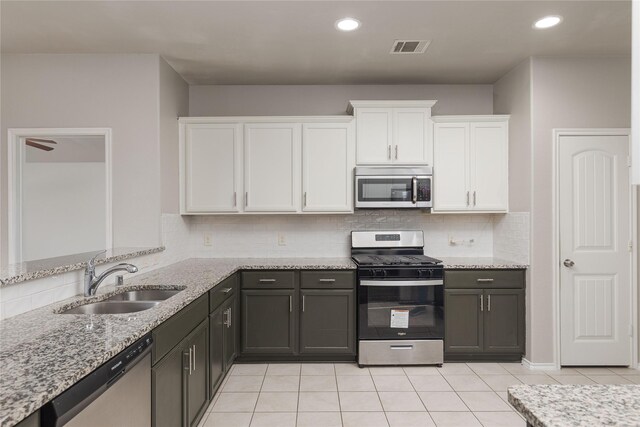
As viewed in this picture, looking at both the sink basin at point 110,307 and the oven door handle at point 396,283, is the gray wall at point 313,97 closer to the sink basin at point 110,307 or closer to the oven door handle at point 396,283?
the oven door handle at point 396,283

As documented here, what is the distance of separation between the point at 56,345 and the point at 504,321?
3.39 m

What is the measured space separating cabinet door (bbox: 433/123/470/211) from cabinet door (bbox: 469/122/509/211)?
7 cm

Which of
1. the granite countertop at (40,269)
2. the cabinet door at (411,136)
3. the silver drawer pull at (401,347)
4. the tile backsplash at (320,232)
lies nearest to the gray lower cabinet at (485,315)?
the silver drawer pull at (401,347)

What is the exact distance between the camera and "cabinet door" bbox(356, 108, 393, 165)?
369cm

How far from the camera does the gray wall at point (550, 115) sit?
333 centimetres

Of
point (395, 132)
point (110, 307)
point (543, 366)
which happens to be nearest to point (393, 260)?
point (395, 132)

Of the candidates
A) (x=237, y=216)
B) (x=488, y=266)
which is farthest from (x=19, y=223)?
(x=488, y=266)

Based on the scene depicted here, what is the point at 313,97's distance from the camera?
4078 millimetres

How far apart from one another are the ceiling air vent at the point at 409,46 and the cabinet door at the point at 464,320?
83.7 inches

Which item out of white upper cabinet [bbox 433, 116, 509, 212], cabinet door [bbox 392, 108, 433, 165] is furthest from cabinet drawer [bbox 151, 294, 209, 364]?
white upper cabinet [bbox 433, 116, 509, 212]

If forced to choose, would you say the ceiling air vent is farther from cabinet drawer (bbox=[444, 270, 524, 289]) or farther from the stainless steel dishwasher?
the stainless steel dishwasher

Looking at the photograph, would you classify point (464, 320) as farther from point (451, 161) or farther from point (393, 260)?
point (451, 161)

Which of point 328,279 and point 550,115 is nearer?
point 550,115

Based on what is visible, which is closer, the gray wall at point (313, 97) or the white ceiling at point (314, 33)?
the white ceiling at point (314, 33)
